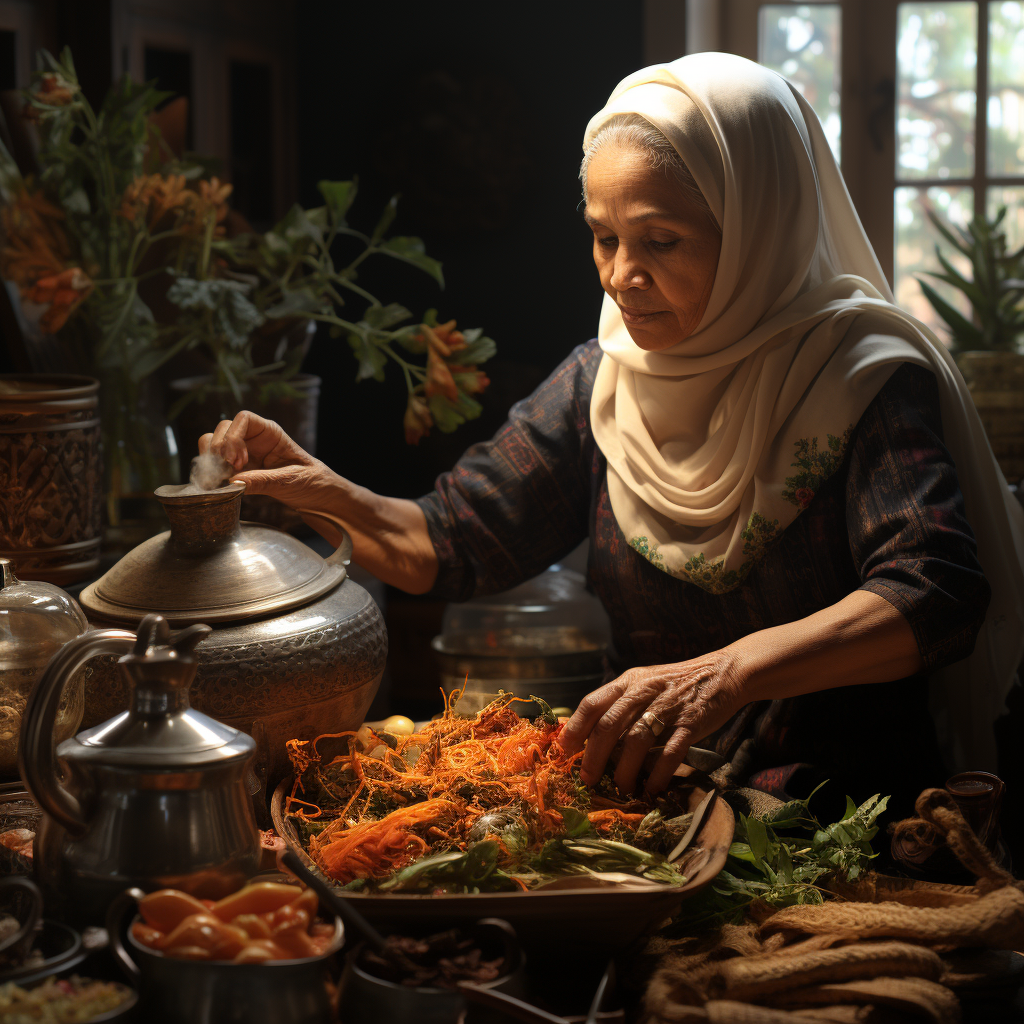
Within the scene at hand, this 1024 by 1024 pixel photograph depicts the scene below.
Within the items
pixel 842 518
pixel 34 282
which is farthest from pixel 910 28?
pixel 34 282

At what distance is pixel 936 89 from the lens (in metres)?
3.19

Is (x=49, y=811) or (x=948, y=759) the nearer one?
(x=49, y=811)

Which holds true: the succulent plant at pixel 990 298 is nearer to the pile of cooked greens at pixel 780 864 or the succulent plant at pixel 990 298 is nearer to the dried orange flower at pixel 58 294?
the pile of cooked greens at pixel 780 864

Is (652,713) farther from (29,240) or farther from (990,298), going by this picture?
(990,298)

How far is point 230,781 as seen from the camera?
0.94 meters

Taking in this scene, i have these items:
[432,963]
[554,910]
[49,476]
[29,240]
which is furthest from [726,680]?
[29,240]

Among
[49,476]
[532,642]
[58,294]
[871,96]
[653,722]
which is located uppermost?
[871,96]

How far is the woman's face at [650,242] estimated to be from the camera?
1511 mm

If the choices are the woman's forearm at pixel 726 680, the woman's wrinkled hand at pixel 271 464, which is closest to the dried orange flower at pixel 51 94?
the woman's wrinkled hand at pixel 271 464

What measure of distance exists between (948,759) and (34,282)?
171cm

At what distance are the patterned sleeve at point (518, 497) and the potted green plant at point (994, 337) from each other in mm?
1139

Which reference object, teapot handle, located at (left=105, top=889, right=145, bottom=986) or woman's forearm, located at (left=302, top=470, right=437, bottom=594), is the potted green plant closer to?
woman's forearm, located at (left=302, top=470, right=437, bottom=594)

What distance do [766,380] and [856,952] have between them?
85cm

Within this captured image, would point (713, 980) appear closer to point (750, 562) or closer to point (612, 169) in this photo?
point (750, 562)
